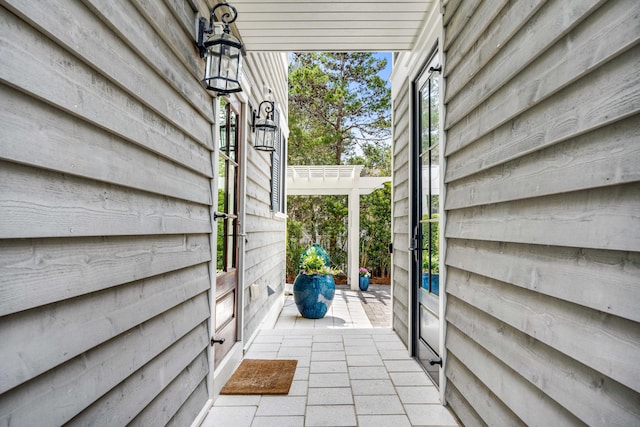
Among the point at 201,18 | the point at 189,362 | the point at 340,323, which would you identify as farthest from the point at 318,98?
the point at 189,362

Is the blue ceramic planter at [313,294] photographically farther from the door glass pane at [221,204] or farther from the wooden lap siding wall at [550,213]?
the wooden lap siding wall at [550,213]

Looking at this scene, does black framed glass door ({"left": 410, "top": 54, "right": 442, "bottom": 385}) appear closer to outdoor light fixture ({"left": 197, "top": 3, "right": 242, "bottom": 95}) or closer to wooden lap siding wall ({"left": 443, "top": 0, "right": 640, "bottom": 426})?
wooden lap siding wall ({"left": 443, "top": 0, "right": 640, "bottom": 426})

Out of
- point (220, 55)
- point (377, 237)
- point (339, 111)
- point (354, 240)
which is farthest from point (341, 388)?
point (339, 111)

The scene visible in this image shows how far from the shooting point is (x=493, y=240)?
61.4 inches

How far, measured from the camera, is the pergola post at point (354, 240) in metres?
7.44

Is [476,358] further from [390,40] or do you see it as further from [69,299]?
[390,40]

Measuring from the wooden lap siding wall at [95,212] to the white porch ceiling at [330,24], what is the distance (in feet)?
3.55

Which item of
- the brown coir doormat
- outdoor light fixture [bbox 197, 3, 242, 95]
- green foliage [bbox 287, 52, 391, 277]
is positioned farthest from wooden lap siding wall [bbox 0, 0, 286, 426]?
green foliage [bbox 287, 52, 391, 277]

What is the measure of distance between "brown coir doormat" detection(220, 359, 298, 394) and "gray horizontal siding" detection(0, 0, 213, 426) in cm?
69

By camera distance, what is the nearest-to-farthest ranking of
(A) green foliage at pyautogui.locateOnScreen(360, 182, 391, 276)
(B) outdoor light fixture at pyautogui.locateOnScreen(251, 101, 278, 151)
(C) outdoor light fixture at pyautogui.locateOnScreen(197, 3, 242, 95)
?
(C) outdoor light fixture at pyautogui.locateOnScreen(197, 3, 242, 95), (B) outdoor light fixture at pyautogui.locateOnScreen(251, 101, 278, 151), (A) green foliage at pyautogui.locateOnScreen(360, 182, 391, 276)

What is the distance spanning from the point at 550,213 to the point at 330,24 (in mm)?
2284

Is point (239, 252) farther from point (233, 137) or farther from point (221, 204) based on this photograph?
point (233, 137)

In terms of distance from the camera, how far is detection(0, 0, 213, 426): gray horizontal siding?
2.59 ft

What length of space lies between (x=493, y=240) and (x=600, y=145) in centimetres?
66
